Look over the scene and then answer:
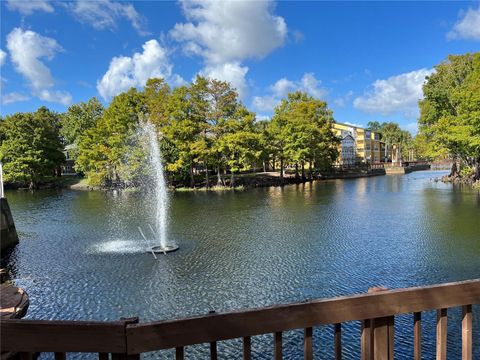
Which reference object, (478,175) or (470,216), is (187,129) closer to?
(470,216)

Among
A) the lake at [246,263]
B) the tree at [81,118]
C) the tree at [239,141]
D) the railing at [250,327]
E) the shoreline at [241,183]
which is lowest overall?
the lake at [246,263]

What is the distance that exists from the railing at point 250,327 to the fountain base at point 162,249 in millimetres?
10557

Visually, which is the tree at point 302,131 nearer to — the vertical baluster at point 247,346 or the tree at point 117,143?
the tree at point 117,143

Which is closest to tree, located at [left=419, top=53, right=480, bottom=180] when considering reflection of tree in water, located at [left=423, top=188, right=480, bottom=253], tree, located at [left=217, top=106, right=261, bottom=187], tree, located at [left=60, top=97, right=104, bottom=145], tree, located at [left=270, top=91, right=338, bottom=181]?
reflection of tree in water, located at [left=423, top=188, right=480, bottom=253]

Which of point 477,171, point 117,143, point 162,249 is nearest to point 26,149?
point 117,143

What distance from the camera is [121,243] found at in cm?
1428

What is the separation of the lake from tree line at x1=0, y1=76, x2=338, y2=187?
1804cm

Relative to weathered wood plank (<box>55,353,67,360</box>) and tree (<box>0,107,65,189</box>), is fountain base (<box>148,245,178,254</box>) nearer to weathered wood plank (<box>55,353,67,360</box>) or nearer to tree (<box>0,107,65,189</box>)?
weathered wood plank (<box>55,353,67,360</box>)

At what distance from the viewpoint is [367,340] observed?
250 centimetres

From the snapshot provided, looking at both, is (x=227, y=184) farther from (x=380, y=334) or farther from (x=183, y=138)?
(x=380, y=334)

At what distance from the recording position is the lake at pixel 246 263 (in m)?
7.86

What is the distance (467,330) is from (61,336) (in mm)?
2654

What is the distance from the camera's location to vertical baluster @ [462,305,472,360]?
8.59 feet

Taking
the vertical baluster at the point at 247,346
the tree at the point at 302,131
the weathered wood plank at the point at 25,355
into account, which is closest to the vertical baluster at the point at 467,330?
the vertical baluster at the point at 247,346
